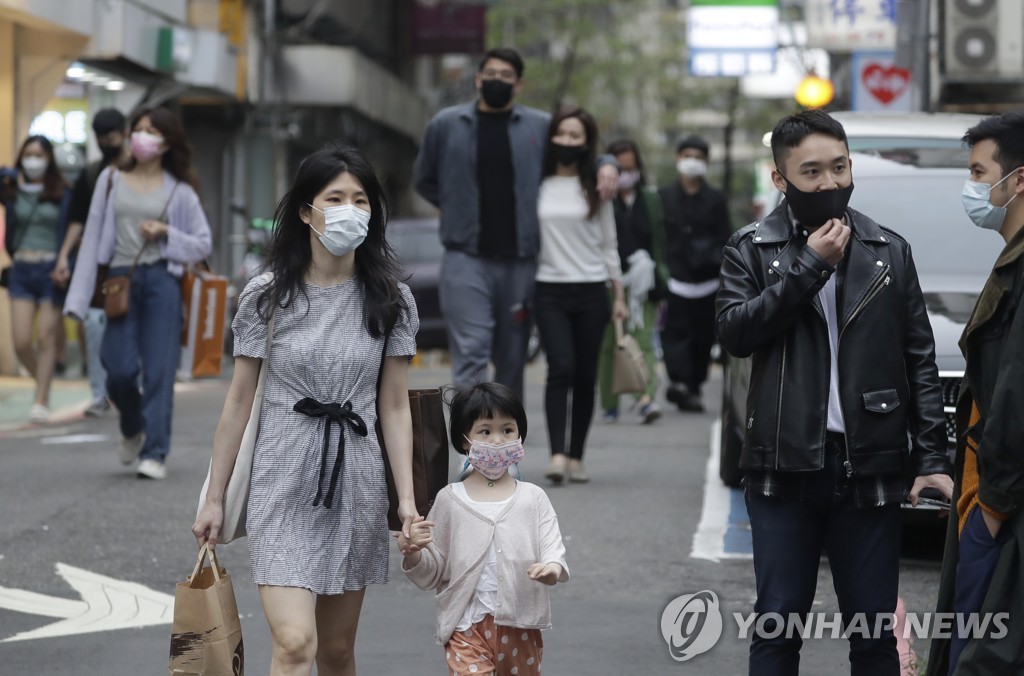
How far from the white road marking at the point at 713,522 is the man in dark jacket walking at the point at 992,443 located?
3311mm

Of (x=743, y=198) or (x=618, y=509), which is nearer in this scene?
(x=618, y=509)

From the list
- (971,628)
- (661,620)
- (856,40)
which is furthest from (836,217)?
(856,40)

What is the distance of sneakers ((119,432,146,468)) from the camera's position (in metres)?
10.1

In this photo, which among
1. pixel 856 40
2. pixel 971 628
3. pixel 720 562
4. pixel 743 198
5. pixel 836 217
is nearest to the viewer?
pixel 971 628

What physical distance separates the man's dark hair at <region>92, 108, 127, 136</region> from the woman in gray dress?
6614mm

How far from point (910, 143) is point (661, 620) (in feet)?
12.2

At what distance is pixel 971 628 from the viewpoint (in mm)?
4312

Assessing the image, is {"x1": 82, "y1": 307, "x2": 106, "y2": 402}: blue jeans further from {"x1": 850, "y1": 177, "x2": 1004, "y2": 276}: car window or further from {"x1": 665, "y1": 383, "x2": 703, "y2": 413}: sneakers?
{"x1": 850, "y1": 177, "x2": 1004, "y2": 276}: car window

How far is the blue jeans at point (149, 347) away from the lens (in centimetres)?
970

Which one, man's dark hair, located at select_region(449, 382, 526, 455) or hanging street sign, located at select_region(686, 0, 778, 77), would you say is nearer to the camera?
man's dark hair, located at select_region(449, 382, 526, 455)

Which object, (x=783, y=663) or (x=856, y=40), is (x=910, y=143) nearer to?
(x=783, y=663)

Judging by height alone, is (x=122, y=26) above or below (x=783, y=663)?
above

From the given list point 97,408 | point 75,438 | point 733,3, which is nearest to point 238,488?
point 75,438

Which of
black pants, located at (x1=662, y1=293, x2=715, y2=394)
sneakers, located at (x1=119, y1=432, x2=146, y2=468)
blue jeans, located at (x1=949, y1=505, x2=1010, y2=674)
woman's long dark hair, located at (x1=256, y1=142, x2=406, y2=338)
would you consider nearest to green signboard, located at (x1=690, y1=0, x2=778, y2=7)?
black pants, located at (x1=662, y1=293, x2=715, y2=394)
